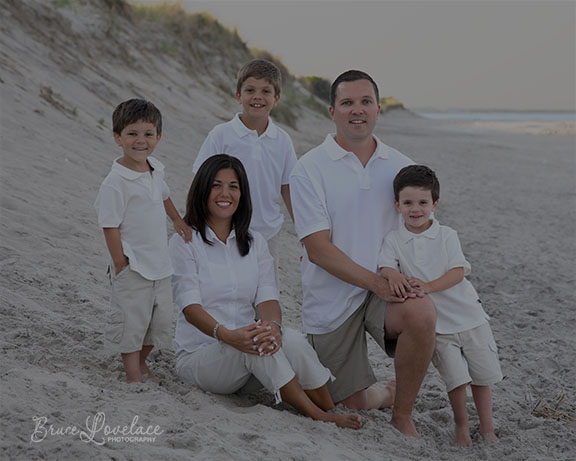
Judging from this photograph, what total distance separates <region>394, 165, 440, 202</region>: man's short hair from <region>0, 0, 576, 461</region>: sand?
1.19 meters

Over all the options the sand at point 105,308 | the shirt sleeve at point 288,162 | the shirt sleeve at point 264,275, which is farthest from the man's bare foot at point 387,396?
the shirt sleeve at point 288,162

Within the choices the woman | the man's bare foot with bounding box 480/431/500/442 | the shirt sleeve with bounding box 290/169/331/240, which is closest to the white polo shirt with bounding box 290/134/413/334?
the shirt sleeve with bounding box 290/169/331/240

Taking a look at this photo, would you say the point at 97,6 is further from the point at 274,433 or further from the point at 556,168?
the point at 274,433

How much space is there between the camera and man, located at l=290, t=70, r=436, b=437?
3510 mm

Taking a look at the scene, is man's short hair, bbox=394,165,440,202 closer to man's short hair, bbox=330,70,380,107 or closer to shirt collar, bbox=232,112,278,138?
man's short hair, bbox=330,70,380,107

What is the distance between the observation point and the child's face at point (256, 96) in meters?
4.40

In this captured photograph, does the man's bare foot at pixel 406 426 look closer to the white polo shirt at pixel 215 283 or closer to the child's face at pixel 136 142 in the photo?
the white polo shirt at pixel 215 283

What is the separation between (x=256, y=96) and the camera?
14.5 feet

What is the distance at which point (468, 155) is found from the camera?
17.6m

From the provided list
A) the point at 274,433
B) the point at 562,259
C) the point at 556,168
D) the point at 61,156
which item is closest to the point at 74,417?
the point at 274,433

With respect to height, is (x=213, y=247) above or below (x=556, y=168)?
below

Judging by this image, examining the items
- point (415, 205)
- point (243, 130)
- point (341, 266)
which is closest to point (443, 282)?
point (415, 205)

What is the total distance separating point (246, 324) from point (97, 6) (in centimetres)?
1234

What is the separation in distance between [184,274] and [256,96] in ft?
4.86
